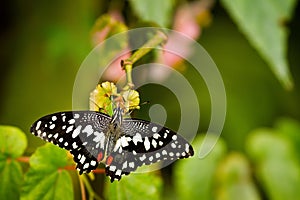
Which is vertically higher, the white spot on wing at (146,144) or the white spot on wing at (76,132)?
the white spot on wing at (76,132)

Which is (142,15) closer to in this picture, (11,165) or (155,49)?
(155,49)

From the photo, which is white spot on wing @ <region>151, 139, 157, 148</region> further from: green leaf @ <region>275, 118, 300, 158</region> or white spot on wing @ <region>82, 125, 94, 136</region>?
green leaf @ <region>275, 118, 300, 158</region>

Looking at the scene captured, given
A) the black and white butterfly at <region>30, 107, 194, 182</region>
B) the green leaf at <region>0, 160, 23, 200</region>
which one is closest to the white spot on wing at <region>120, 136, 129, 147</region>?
the black and white butterfly at <region>30, 107, 194, 182</region>

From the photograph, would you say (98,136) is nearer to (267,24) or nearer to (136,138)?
(136,138)

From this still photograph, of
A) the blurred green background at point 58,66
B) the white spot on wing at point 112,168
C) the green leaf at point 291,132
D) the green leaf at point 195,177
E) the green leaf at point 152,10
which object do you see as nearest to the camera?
the white spot on wing at point 112,168

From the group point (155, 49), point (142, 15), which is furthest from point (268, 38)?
point (155, 49)

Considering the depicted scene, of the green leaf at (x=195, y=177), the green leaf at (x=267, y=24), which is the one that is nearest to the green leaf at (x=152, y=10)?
the green leaf at (x=267, y=24)

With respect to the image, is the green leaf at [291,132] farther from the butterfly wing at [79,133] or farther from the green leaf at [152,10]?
the butterfly wing at [79,133]
